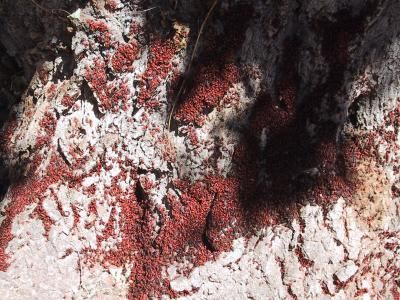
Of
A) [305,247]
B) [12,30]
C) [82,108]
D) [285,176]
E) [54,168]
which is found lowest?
[305,247]

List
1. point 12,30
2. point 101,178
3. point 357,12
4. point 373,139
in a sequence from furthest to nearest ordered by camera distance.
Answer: point 12,30 → point 101,178 → point 373,139 → point 357,12

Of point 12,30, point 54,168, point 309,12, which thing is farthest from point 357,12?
point 12,30

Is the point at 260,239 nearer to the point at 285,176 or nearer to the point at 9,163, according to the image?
the point at 285,176

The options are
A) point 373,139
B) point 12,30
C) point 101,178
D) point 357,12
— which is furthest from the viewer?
point 12,30

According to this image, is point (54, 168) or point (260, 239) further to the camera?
point (54, 168)

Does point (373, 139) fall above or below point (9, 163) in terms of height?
below

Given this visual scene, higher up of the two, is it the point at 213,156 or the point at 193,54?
the point at 193,54
